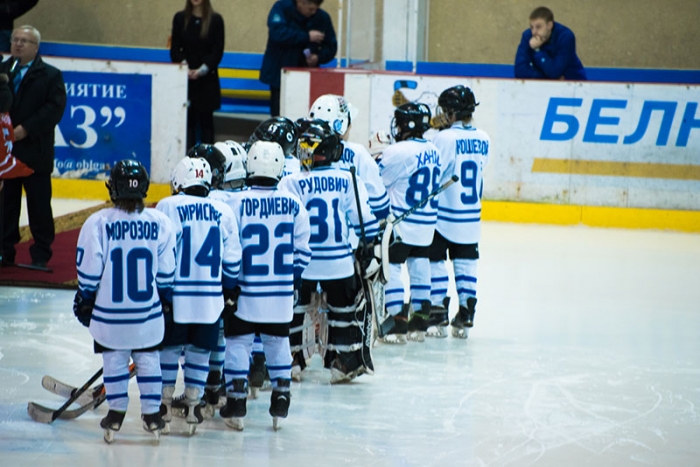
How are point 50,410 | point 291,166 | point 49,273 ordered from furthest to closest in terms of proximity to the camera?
point 49,273 → point 291,166 → point 50,410

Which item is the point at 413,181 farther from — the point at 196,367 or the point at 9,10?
the point at 9,10

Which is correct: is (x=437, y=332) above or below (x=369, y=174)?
below

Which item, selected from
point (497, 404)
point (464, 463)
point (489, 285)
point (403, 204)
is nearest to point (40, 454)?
point (464, 463)

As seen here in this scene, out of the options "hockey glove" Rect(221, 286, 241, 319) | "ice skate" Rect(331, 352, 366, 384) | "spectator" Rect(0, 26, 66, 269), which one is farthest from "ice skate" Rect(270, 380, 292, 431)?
"spectator" Rect(0, 26, 66, 269)

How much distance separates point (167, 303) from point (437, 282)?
2.62 meters

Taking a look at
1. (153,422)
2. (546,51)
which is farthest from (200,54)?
(153,422)

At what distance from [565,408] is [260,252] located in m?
1.78

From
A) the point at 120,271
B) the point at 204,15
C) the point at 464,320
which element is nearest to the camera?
A: the point at 120,271

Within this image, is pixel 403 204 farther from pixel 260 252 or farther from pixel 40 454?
pixel 40 454

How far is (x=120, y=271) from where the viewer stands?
4602 millimetres

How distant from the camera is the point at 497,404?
564cm

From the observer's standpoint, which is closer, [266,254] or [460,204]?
[266,254]

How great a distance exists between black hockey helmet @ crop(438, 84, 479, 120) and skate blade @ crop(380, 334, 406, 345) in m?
1.42

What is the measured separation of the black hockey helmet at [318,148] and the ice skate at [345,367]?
103 cm
